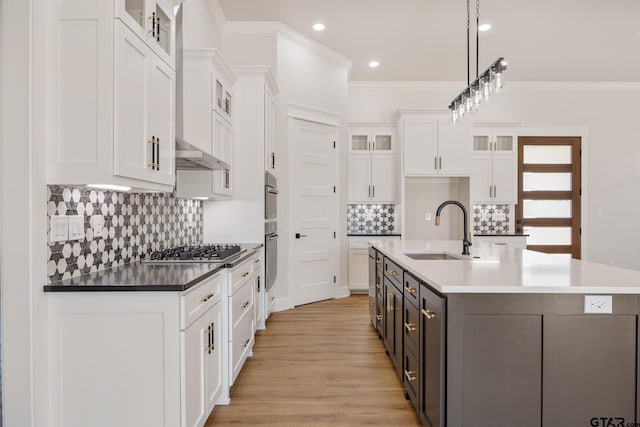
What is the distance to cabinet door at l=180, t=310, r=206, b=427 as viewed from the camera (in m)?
1.75

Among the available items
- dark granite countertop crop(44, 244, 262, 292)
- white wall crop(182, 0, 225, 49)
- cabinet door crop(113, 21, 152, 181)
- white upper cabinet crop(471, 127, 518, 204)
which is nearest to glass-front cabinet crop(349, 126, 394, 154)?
white upper cabinet crop(471, 127, 518, 204)

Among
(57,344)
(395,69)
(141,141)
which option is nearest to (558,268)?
(141,141)

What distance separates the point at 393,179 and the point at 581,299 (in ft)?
14.9

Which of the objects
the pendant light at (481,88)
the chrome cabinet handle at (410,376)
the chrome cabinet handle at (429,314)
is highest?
the pendant light at (481,88)

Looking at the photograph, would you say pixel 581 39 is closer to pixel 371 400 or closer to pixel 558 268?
pixel 558 268

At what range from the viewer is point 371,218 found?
21.0 feet

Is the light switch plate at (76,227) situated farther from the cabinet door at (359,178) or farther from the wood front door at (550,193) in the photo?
the wood front door at (550,193)

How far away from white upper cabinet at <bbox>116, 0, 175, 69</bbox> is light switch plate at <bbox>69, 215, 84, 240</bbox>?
0.93 meters

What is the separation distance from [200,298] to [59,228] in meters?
0.72

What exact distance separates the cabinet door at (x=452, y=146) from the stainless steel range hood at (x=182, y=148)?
12.3 ft

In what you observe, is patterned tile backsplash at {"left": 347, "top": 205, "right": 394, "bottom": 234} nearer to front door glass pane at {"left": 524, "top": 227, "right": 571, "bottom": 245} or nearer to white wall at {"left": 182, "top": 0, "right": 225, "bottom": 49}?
front door glass pane at {"left": 524, "top": 227, "right": 571, "bottom": 245}

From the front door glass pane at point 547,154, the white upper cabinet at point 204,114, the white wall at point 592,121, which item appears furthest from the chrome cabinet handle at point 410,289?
the front door glass pane at point 547,154

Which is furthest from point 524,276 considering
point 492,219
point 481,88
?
point 492,219

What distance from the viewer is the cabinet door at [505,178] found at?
239 inches
